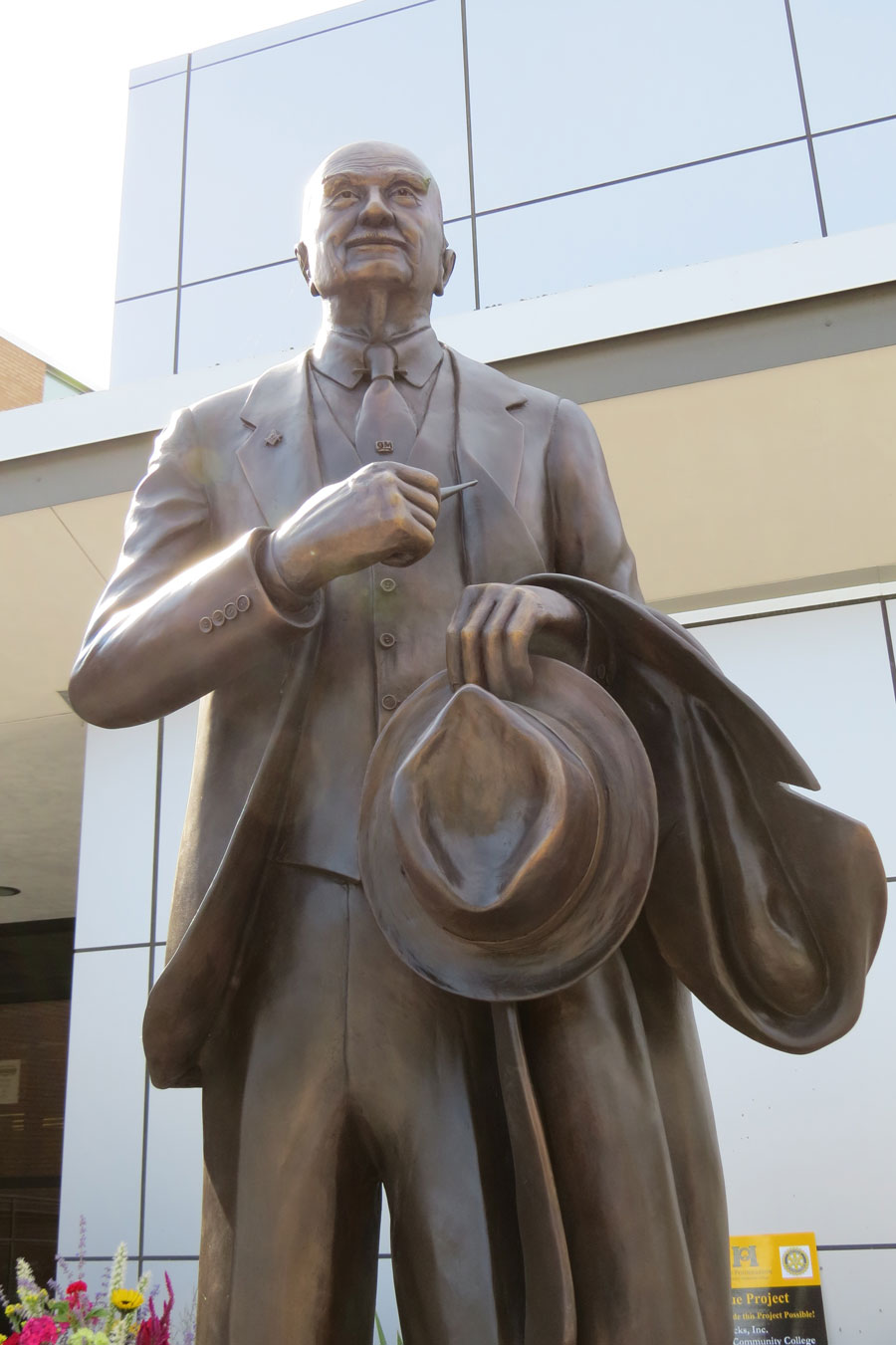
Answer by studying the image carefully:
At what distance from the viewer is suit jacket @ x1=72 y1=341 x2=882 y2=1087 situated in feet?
5.62

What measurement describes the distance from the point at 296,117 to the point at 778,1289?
7.22 m

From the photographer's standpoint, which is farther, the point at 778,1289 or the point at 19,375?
the point at 19,375

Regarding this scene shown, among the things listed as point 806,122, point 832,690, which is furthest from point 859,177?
point 832,690

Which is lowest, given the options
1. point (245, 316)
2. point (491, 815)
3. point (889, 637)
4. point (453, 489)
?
point (491, 815)

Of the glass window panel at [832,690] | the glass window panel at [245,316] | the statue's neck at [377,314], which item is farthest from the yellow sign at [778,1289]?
the glass window panel at [245,316]

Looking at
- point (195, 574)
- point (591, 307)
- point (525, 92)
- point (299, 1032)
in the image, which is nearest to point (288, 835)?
point (299, 1032)

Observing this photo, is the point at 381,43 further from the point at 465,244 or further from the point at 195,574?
the point at 195,574

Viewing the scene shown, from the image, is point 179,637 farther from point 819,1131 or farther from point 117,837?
point 117,837

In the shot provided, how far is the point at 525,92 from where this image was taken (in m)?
8.12

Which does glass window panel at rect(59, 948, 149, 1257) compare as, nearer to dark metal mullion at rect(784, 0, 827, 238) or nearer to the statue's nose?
dark metal mullion at rect(784, 0, 827, 238)

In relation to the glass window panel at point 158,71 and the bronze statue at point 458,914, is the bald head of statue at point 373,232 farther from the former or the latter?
the glass window panel at point 158,71

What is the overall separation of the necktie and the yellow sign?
5.42 metres

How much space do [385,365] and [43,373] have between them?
23350 mm

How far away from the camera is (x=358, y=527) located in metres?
1.67
